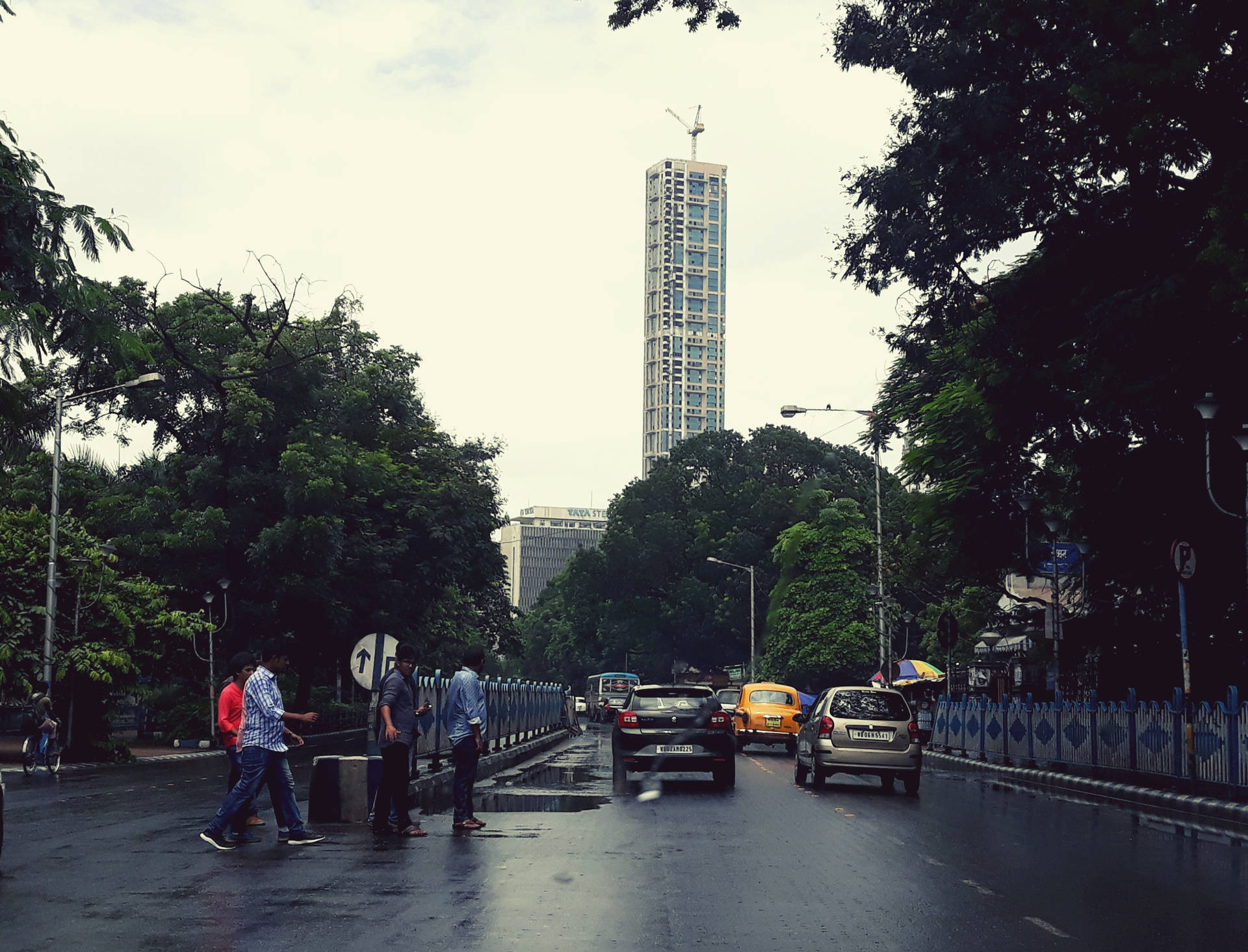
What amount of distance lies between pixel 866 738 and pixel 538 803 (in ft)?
18.8

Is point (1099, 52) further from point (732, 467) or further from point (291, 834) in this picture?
point (732, 467)

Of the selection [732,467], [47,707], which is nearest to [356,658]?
[47,707]

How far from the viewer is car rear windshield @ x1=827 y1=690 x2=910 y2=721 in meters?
22.6

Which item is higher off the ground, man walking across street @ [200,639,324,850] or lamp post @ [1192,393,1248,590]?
lamp post @ [1192,393,1248,590]

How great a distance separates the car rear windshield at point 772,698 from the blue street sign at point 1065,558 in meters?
9.69

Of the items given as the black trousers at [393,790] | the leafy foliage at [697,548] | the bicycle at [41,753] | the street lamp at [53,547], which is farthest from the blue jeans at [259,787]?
the leafy foliage at [697,548]

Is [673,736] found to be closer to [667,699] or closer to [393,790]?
[667,699]

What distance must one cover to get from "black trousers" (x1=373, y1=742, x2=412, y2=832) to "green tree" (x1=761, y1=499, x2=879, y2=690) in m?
56.2

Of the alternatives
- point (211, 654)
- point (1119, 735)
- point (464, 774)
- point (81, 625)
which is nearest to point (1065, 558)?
point (1119, 735)

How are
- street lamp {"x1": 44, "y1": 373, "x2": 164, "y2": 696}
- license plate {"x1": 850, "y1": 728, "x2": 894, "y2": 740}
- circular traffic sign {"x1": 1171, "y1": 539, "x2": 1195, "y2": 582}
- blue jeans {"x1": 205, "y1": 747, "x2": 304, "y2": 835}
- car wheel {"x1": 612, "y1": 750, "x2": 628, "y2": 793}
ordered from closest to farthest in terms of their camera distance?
blue jeans {"x1": 205, "y1": 747, "x2": 304, "y2": 835}
circular traffic sign {"x1": 1171, "y1": 539, "x2": 1195, "y2": 582}
license plate {"x1": 850, "y1": 728, "x2": 894, "y2": 740}
car wheel {"x1": 612, "y1": 750, "x2": 628, "y2": 793}
street lamp {"x1": 44, "y1": 373, "x2": 164, "y2": 696}

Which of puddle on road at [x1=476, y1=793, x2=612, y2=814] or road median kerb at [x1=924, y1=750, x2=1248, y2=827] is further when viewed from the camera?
road median kerb at [x1=924, y1=750, x2=1248, y2=827]

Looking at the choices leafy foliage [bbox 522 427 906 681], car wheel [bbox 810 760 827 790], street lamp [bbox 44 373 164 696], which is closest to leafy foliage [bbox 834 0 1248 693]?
car wheel [bbox 810 760 827 790]

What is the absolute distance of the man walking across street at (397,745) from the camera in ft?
48.1

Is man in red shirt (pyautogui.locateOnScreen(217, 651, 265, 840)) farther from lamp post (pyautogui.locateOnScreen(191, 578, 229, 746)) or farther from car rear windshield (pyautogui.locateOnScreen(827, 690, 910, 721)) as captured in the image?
lamp post (pyautogui.locateOnScreen(191, 578, 229, 746))
